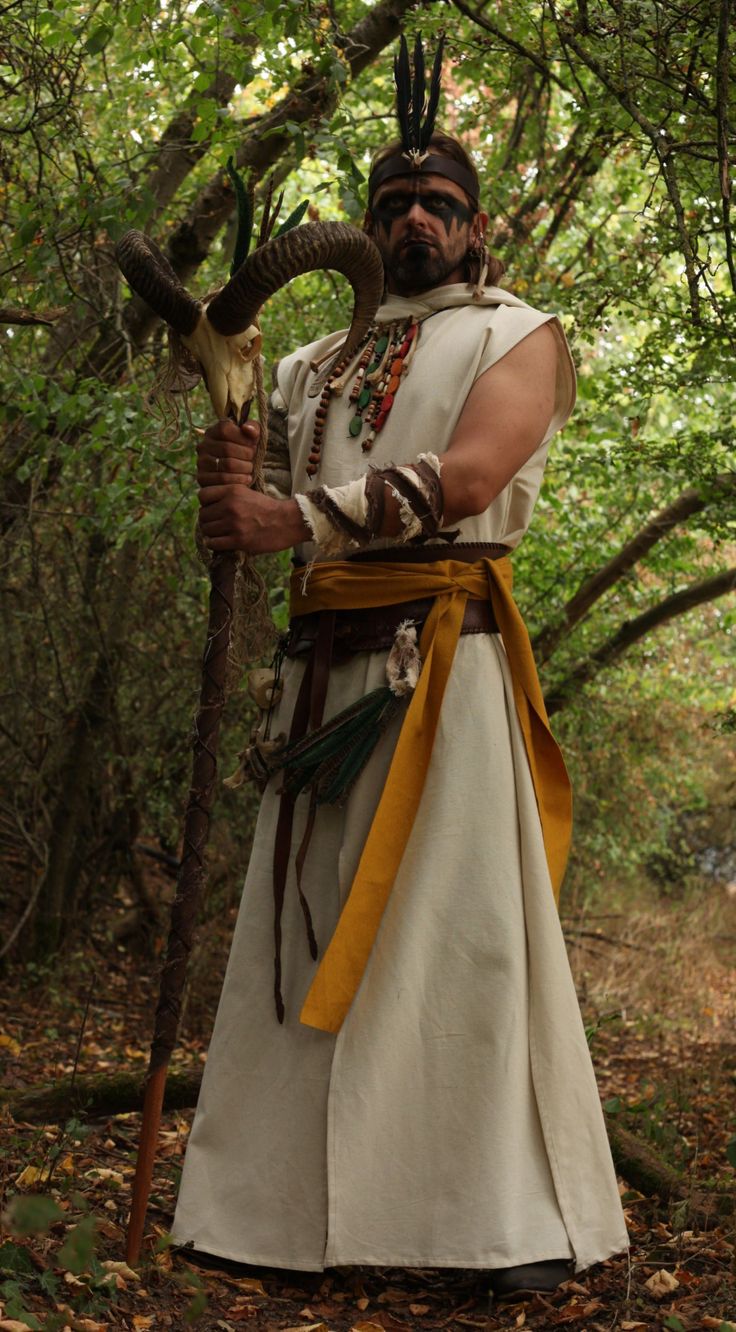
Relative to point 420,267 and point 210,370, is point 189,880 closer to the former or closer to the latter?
point 210,370

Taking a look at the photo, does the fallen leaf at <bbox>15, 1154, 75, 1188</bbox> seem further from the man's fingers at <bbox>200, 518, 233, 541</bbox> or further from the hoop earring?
the hoop earring

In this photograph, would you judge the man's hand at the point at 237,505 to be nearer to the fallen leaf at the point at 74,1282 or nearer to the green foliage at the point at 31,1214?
the green foliage at the point at 31,1214

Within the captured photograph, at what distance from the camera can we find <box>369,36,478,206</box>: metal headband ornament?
3.15 meters

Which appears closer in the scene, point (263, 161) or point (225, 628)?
point (225, 628)

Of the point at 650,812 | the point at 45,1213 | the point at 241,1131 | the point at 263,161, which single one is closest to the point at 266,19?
the point at 263,161

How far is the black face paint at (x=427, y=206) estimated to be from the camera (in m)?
3.18

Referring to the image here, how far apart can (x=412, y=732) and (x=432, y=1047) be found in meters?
0.65

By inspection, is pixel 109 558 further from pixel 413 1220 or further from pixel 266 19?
pixel 413 1220

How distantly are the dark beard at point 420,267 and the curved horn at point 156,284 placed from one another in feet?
2.16

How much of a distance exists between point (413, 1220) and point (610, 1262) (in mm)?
560

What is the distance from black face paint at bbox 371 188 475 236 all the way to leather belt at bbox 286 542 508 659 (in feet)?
2.49

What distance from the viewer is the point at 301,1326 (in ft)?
8.59

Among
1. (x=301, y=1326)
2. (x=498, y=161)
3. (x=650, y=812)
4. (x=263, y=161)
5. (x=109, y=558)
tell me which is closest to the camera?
(x=301, y=1326)

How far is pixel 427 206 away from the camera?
319cm
